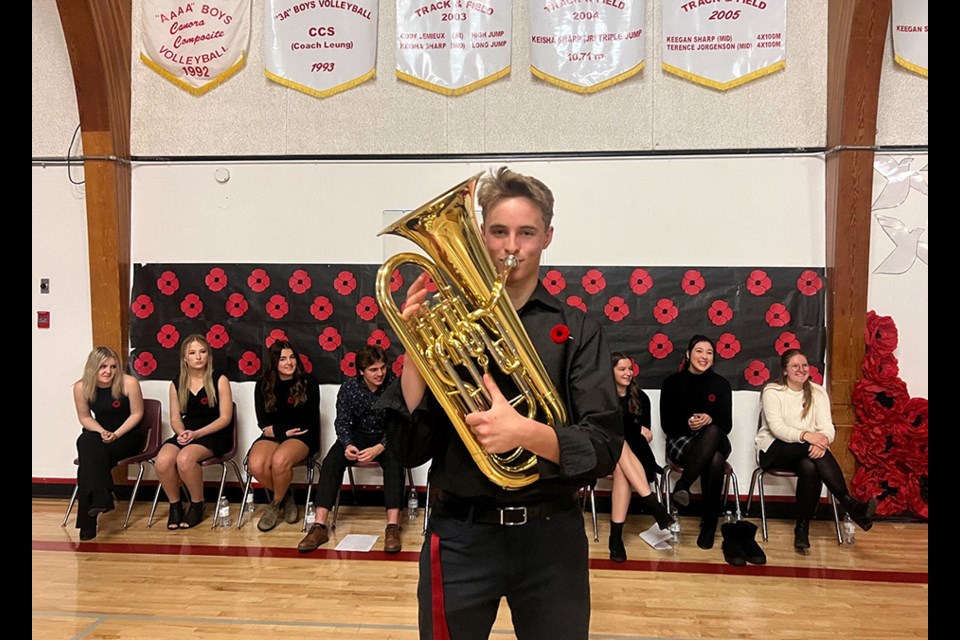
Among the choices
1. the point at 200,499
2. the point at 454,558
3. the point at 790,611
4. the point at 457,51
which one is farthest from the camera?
the point at 457,51

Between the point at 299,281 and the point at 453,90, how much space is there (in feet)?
7.12

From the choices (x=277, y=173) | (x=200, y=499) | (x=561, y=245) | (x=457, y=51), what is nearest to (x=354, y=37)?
(x=457, y=51)

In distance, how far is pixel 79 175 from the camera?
6164 millimetres

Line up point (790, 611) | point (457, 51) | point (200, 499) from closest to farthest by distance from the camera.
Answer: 1. point (790, 611)
2. point (200, 499)
3. point (457, 51)

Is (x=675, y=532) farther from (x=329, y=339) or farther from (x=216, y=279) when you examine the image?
(x=216, y=279)

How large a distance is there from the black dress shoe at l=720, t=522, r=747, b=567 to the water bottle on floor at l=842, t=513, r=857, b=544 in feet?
→ 2.98

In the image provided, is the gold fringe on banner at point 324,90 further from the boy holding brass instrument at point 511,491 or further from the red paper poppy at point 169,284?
the boy holding brass instrument at point 511,491

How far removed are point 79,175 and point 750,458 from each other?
257 inches

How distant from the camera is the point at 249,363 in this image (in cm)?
604

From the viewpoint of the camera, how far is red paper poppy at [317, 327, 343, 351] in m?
5.97

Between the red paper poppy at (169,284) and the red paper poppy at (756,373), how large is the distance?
5.10m

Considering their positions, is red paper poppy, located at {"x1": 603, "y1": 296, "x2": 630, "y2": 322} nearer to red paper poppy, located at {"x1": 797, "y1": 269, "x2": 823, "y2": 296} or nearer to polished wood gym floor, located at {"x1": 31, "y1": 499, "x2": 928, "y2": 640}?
red paper poppy, located at {"x1": 797, "y1": 269, "x2": 823, "y2": 296}

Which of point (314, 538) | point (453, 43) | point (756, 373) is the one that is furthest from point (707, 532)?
point (453, 43)
